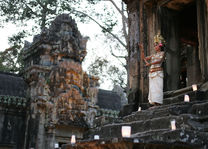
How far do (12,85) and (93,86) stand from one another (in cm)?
481

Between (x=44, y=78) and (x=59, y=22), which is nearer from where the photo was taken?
(x=44, y=78)

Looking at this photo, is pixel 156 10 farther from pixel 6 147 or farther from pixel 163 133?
pixel 6 147

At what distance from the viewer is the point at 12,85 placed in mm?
19047

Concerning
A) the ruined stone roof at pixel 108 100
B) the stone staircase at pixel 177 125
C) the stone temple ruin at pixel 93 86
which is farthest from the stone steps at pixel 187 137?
the ruined stone roof at pixel 108 100

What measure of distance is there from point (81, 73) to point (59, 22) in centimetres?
352

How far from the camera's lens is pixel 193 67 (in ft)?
41.6

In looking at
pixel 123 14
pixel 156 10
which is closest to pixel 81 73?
pixel 123 14

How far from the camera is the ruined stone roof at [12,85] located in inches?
728

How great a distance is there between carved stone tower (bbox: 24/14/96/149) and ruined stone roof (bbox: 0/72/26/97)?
85cm

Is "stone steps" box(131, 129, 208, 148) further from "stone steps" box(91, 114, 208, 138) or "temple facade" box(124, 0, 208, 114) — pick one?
"temple facade" box(124, 0, 208, 114)

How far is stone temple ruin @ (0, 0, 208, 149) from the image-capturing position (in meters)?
7.27

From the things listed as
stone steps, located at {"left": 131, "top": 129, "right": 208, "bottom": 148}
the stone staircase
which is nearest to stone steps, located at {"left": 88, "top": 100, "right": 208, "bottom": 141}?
the stone staircase

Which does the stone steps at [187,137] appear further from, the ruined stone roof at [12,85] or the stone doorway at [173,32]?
the ruined stone roof at [12,85]

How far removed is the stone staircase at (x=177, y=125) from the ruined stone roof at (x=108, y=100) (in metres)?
13.7
